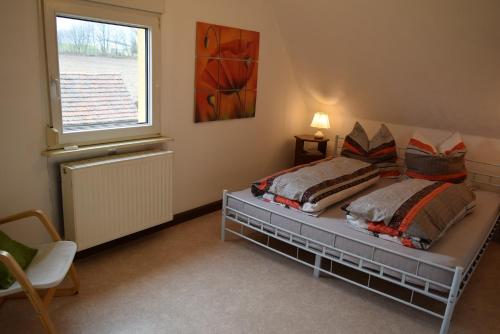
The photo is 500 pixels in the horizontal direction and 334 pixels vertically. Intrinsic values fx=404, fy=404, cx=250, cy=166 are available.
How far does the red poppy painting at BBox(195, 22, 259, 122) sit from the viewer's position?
349 centimetres

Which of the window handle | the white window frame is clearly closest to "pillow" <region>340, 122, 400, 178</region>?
the white window frame

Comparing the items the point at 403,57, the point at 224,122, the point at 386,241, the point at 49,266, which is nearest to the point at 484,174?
the point at 403,57

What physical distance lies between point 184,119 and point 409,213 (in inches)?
77.1

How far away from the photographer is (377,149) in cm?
403

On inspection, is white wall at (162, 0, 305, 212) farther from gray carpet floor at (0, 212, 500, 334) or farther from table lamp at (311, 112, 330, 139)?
gray carpet floor at (0, 212, 500, 334)

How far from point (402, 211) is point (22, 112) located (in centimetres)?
244

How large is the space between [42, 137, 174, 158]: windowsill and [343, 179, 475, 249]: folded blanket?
5.07ft

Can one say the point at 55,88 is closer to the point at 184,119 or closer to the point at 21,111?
the point at 21,111

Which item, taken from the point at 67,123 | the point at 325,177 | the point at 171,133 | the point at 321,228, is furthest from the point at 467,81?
the point at 67,123

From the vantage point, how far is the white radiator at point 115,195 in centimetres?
267

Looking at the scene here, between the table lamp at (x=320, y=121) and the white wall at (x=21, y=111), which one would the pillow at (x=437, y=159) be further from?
the white wall at (x=21, y=111)

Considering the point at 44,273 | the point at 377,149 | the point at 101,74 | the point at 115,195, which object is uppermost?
the point at 101,74

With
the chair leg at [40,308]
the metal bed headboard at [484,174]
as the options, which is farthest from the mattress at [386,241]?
the chair leg at [40,308]

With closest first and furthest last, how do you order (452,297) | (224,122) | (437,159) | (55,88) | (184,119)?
(452,297), (55,88), (184,119), (437,159), (224,122)
